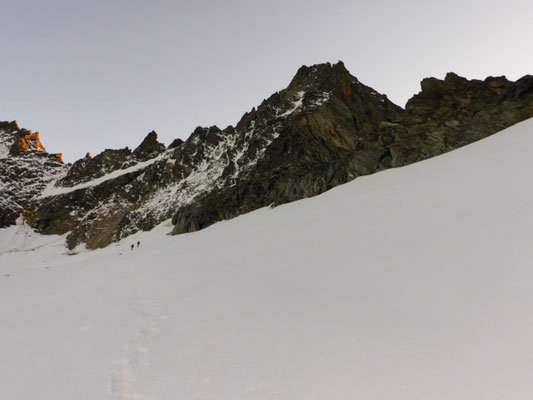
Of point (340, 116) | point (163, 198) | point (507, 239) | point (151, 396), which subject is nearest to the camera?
point (151, 396)

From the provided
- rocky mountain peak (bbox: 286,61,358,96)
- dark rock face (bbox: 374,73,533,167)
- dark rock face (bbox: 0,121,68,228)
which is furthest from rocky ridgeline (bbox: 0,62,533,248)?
dark rock face (bbox: 0,121,68,228)

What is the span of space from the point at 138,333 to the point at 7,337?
10.4 ft

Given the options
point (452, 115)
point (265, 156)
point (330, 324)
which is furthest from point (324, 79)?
point (330, 324)

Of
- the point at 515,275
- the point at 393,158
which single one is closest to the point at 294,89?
the point at 393,158

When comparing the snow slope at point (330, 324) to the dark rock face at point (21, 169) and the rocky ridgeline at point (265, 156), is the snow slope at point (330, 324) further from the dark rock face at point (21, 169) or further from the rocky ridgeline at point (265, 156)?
the dark rock face at point (21, 169)

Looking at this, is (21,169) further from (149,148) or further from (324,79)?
(324,79)

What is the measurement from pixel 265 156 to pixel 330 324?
4434 cm

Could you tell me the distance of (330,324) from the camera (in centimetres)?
428

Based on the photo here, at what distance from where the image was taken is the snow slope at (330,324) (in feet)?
10.1

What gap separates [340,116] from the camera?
48.3 meters

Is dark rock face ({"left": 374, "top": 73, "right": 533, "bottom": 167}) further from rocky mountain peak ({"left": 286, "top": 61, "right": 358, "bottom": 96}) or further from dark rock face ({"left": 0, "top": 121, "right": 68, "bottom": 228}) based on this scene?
dark rock face ({"left": 0, "top": 121, "right": 68, "bottom": 228})

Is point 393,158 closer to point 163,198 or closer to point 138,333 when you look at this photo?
point 138,333

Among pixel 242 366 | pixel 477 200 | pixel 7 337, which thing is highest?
pixel 477 200

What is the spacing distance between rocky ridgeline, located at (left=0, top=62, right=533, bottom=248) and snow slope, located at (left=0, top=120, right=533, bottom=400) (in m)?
17.5
